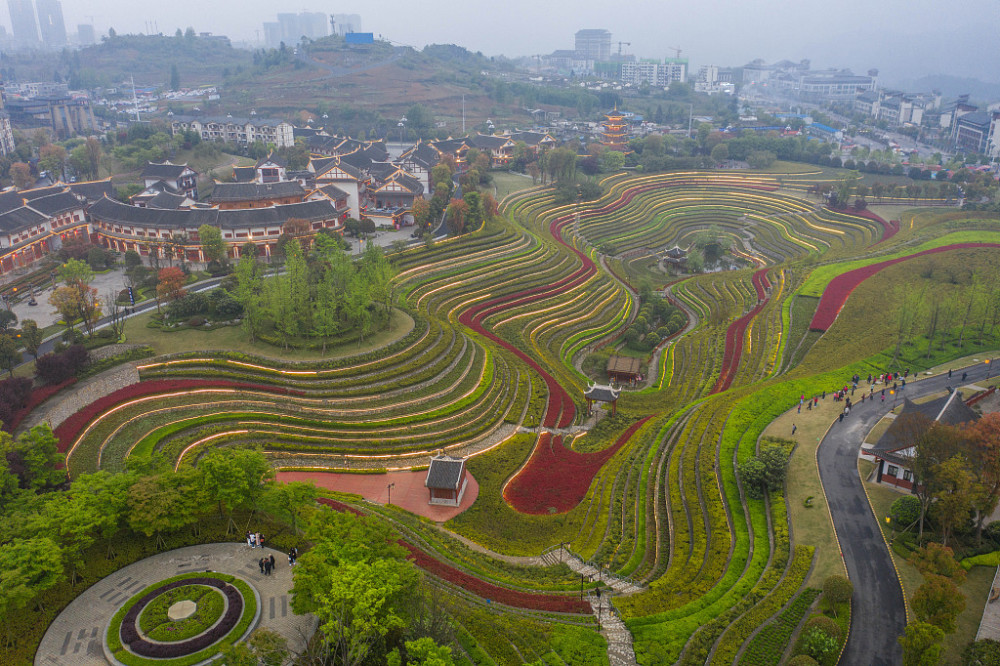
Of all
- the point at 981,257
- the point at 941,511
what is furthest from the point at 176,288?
the point at 981,257

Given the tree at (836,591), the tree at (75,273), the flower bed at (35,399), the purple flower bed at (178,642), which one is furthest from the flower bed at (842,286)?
the tree at (75,273)

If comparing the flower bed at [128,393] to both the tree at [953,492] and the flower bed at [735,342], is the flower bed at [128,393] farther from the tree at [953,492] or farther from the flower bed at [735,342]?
the tree at [953,492]

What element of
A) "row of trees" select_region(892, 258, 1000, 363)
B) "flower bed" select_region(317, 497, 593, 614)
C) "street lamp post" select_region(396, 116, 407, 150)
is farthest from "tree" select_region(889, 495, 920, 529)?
"street lamp post" select_region(396, 116, 407, 150)

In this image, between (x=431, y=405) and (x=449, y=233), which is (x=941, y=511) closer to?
(x=431, y=405)

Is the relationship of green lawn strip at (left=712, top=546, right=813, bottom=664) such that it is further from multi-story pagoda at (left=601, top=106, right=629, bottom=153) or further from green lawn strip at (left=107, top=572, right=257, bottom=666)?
multi-story pagoda at (left=601, top=106, right=629, bottom=153)

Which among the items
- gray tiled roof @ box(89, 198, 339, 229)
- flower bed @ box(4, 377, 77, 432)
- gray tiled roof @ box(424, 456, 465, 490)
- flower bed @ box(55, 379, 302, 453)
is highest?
gray tiled roof @ box(89, 198, 339, 229)

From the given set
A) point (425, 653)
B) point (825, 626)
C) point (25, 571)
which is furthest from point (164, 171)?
point (825, 626)
